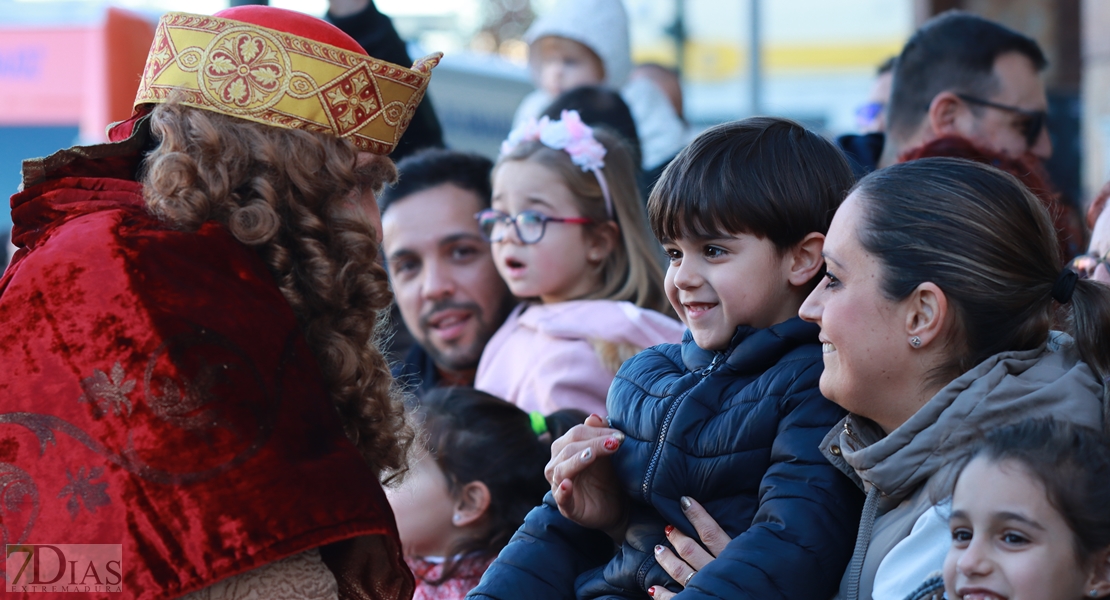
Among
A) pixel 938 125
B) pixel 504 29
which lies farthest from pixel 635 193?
pixel 504 29

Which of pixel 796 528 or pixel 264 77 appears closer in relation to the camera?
pixel 796 528

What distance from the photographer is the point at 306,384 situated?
216cm

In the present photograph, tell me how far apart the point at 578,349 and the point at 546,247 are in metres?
0.39

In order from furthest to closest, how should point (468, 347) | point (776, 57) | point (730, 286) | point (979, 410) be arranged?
point (776, 57)
point (468, 347)
point (730, 286)
point (979, 410)

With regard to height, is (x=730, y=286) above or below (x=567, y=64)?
below

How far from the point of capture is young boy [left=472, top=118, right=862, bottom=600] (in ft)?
7.25

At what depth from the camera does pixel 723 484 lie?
2303 mm

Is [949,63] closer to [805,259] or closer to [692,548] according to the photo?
[805,259]

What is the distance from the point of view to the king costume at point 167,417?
6.47 feet

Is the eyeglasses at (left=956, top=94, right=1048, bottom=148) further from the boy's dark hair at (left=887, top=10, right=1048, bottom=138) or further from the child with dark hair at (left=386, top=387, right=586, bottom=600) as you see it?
the child with dark hair at (left=386, top=387, right=586, bottom=600)

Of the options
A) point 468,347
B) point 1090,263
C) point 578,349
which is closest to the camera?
point 1090,263

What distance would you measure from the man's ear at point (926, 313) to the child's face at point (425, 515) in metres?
1.83

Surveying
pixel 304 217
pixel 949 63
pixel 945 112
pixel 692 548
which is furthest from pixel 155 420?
pixel 949 63

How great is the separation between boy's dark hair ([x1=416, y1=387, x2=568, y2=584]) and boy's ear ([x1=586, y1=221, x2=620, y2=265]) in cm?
73
